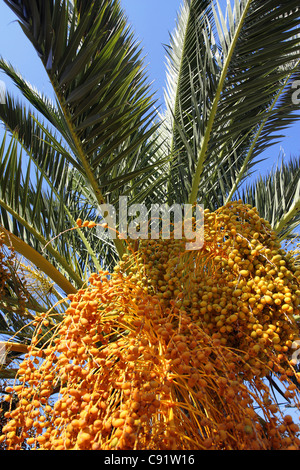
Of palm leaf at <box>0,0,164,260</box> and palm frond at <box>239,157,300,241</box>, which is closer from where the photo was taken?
palm leaf at <box>0,0,164,260</box>

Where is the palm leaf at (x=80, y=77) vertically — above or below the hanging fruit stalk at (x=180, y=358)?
above

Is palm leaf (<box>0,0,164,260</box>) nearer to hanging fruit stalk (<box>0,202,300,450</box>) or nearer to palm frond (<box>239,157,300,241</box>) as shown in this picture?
hanging fruit stalk (<box>0,202,300,450</box>)

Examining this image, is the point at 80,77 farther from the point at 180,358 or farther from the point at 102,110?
the point at 180,358

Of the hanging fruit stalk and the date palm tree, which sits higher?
the date palm tree

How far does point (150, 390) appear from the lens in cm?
93

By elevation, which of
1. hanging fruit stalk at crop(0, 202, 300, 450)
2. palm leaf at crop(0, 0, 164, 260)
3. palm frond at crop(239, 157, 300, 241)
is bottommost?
hanging fruit stalk at crop(0, 202, 300, 450)

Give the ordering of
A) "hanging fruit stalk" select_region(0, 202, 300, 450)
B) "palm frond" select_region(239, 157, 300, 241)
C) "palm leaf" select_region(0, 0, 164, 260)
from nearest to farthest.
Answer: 1. "hanging fruit stalk" select_region(0, 202, 300, 450)
2. "palm leaf" select_region(0, 0, 164, 260)
3. "palm frond" select_region(239, 157, 300, 241)

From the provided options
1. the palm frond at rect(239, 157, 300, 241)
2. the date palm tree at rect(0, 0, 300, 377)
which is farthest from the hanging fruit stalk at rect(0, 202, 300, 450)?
the palm frond at rect(239, 157, 300, 241)

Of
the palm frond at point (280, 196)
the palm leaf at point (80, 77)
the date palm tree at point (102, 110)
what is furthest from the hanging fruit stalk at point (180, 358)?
the palm frond at point (280, 196)

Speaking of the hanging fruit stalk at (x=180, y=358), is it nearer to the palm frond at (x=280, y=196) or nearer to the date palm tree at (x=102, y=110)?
the date palm tree at (x=102, y=110)

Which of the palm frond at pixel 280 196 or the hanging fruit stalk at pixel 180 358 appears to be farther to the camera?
the palm frond at pixel 280 196

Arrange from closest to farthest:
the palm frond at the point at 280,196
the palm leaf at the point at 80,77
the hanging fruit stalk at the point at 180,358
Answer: the hanging fruit stalk at the point at 180,358 → the palm leaf at the point at 80,77 → the palm frond at the point at 280,196

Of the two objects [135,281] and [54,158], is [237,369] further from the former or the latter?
[54,158]

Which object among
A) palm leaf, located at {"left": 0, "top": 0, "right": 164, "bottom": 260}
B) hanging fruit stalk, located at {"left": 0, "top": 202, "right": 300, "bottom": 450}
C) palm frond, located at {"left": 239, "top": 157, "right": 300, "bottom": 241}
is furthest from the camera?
palm frond, located at {"left": 239, "top": 157, "right": 300, "bottom": 241}
